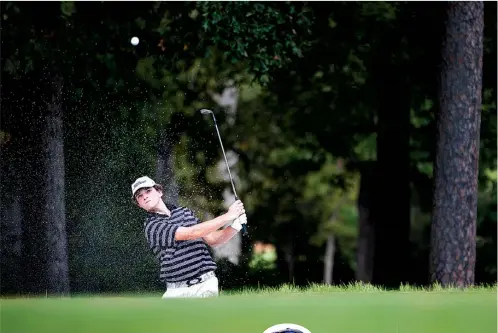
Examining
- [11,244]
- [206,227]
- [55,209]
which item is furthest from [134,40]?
[206,227]

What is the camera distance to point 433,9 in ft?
49.2

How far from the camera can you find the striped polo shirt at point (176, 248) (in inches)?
351

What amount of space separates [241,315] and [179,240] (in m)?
1.14

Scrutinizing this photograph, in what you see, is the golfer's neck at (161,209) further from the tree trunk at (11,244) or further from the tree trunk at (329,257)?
the tree trunk at (329,257)

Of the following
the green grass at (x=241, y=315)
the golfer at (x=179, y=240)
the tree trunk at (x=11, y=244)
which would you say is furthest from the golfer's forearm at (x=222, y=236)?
the tree trunk at (x=11, y=244)

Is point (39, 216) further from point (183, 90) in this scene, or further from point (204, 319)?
point (204, 319)

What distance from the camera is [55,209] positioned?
12852mm

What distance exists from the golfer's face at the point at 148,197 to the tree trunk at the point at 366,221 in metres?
8.49

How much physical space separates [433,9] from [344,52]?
184 cm

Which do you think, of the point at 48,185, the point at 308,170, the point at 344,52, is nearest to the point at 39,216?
the point at 48,185

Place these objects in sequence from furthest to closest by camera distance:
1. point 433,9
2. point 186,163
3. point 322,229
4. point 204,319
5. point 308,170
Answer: point 322,229 → point 308,170 → point 186,163 → point 433,9 → point 204,319

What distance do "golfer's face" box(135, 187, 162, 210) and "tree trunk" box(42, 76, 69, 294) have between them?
153 inches

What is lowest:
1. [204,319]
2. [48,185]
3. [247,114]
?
[204,319]

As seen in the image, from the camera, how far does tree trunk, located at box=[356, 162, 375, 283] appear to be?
1729 cm
